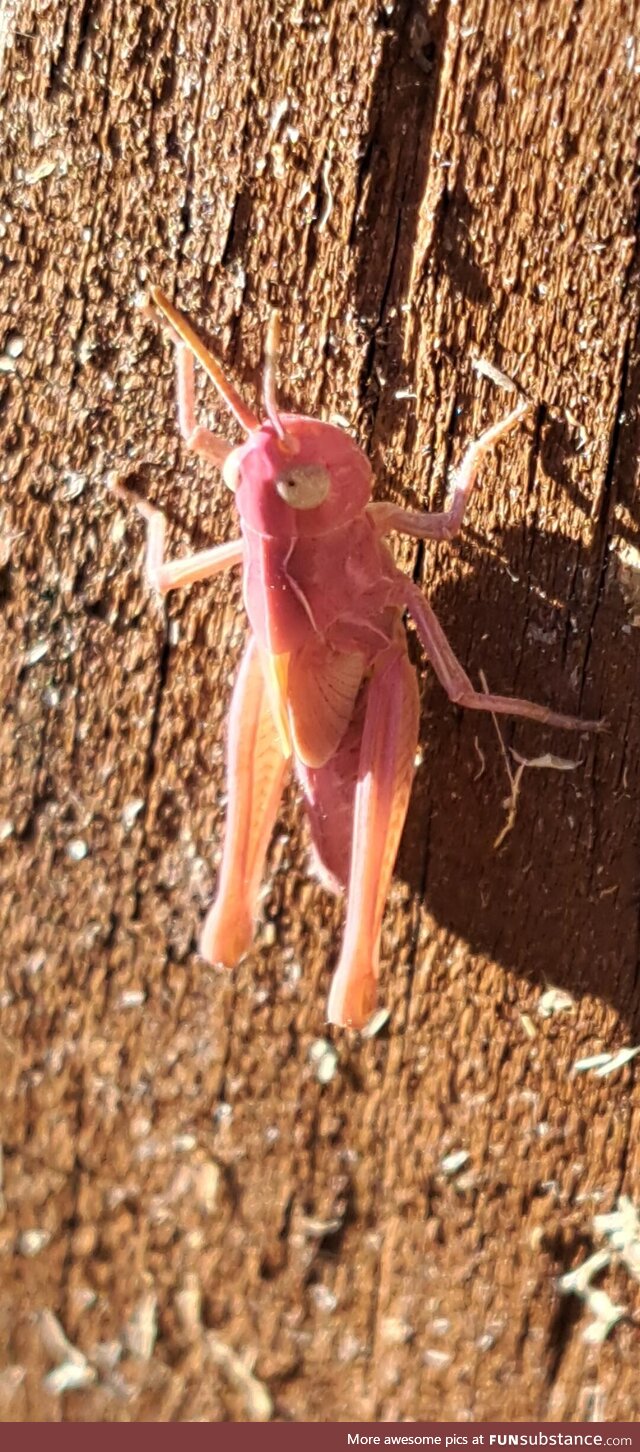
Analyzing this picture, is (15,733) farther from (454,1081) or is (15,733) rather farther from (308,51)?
(308,51)

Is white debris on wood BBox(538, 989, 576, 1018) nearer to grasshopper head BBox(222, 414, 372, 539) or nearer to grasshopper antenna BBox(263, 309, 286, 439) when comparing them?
grasshopper head BBox(222, 414, 372, 539)

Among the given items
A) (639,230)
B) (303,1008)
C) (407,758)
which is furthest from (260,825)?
(639,230)

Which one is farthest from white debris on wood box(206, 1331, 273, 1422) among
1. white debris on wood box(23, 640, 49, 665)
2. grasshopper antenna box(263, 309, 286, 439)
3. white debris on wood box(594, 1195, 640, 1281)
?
grasshopper antenna box(263, 309, 286, 439)

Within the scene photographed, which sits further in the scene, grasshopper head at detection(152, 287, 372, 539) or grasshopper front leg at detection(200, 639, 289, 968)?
grasshopper front leg at detection(200, 639, 289, 968)

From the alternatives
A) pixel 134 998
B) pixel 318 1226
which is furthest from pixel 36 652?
pixel 318 1226

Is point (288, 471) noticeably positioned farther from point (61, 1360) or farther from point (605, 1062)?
point (61, 1360)

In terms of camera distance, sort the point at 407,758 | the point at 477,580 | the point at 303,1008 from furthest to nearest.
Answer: the point at 303,1008
the point at 477,580
the point at 407,758

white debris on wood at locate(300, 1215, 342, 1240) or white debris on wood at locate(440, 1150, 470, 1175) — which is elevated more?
white debris on wood at locate(440, 1150, 470, 1175)

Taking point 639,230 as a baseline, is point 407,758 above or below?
below
